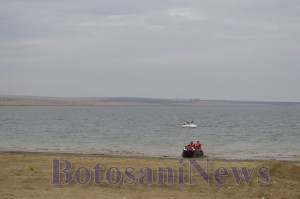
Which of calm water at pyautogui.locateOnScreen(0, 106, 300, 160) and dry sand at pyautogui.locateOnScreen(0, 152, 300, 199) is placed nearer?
dry sand at pyautogui.locateOnScreen(0, 152, 300, 199)

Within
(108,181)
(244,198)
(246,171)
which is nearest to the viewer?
(244,198)

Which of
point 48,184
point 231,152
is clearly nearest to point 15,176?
point 48,184

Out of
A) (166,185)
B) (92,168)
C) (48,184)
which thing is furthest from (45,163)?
(166,185)

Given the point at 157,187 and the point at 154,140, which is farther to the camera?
the point at 154,140

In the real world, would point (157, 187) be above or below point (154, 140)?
above

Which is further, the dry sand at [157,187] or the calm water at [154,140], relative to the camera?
the calm water at [154,140]

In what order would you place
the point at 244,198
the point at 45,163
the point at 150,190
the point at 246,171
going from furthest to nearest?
the point at 45,163, the point at 246,171, the point at 150,190, the point at 244,198

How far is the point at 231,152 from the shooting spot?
3422 cm

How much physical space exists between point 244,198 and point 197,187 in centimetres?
183

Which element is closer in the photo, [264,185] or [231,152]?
[264,185]

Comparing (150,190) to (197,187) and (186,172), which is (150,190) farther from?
(186,172)

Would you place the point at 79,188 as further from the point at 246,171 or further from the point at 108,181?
the point at 246,171

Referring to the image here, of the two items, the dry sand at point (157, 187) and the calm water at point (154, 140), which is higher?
the dry sand at point (157, 187)

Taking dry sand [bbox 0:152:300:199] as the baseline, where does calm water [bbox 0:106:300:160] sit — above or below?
below
